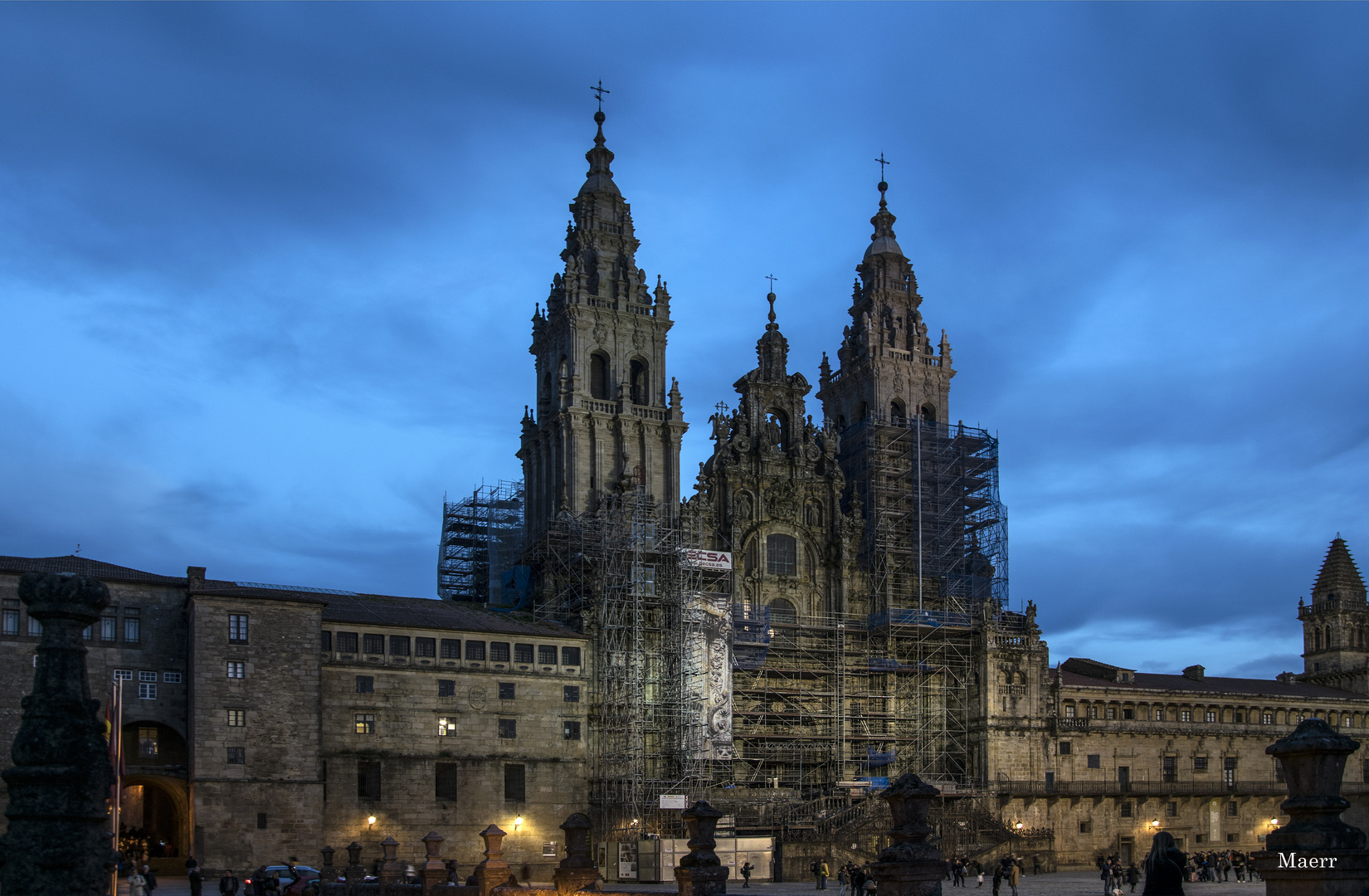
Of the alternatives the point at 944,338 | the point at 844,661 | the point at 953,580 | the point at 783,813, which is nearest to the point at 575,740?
the point at 783,813

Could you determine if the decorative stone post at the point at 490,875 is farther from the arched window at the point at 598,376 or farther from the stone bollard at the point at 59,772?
the arched window at the point at 598,376

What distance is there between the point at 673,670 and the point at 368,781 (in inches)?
657

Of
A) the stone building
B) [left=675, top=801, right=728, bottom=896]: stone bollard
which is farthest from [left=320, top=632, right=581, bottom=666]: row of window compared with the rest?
[left=675, top=801, right=728, bottom=896]: stone bollard

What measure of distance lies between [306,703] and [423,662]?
6.57 metres

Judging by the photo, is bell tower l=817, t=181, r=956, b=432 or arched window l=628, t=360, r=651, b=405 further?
bell tower l=817, t=181, r=956, b=432

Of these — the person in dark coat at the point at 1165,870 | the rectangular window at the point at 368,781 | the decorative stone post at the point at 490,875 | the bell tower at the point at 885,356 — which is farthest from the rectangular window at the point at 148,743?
the person in dark coat at the point at 1165,870

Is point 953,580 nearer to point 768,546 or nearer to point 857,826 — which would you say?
point 768,546

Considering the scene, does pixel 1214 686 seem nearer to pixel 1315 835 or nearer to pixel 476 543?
pixel 476 543

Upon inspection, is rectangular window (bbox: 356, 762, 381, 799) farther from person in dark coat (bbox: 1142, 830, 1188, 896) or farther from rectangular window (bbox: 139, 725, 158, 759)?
person in dark coat (bbox: 1142, 830, 1188, 896)

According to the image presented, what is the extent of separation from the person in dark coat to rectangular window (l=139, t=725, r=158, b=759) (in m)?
55.3

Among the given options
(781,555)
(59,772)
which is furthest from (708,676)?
(59,772)

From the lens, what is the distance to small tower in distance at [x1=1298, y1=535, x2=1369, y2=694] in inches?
4008

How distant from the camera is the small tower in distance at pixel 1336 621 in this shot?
10181cm

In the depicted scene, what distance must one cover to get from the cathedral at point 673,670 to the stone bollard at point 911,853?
4179 cm
